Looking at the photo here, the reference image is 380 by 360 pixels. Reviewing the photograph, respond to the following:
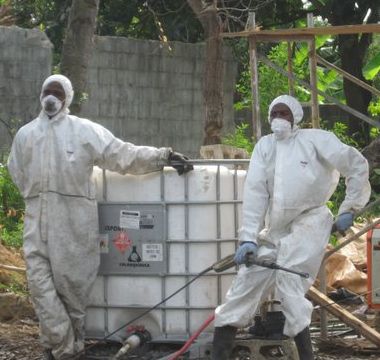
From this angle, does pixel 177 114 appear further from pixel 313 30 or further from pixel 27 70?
pixel 313 30

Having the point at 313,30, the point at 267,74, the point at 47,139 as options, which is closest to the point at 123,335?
the point at 47,139

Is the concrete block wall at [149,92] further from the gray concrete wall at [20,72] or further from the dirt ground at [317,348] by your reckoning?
the dirt ground at [317,348]

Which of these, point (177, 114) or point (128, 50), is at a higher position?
point (128, 50)

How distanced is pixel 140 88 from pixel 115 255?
694 centimetres

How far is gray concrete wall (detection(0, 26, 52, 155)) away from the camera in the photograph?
11.6 metres

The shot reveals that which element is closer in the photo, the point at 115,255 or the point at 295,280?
the point at 295,280

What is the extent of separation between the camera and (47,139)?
20.8ft

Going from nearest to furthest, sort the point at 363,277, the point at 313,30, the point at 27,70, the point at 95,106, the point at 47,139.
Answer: the point at 47,139
the point at 313,30
the point at 363,277
the point at 27,70
the point at 95,106

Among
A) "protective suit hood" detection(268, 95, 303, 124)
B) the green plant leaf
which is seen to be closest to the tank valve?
"protective suit hood" detection(268, 95, 303, 124)

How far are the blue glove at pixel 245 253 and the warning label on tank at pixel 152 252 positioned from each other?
734 millimetres

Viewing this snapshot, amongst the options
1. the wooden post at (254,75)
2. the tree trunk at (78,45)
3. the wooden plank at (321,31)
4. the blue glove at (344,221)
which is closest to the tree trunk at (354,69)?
the tree trunk at (78,45)

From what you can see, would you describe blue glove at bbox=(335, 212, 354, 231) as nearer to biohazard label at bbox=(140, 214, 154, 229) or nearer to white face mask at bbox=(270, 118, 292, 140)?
white face mask at bbox=(270, 118, 292, 140)

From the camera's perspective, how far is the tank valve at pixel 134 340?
6.14m

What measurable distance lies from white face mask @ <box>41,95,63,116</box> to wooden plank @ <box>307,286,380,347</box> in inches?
85.3
